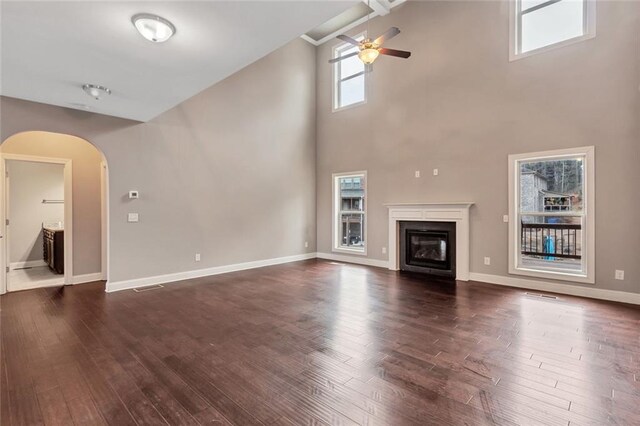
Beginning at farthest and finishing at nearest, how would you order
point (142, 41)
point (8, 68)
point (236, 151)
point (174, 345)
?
point (236, 151) → point (8, 68) → point (174, 345) → point (142, 41)

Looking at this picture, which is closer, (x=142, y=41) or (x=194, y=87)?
(x=142, y=41)

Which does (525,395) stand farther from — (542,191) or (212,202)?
(212,202)

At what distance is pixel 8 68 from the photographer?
3.10 meters

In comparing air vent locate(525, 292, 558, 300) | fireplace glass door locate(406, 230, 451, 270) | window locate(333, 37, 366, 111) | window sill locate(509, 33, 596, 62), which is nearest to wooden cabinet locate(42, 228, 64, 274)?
window locate(333, 37, 366, 111)

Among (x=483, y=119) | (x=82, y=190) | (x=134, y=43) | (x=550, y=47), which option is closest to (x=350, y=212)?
(x=483, y=119)

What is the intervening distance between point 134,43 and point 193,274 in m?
4.11

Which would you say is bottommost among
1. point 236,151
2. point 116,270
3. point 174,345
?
point 174,345

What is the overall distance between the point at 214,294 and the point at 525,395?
3.92 m

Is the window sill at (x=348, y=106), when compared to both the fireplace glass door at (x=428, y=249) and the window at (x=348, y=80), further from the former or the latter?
the fireplace glass door at (x=428, y=249)

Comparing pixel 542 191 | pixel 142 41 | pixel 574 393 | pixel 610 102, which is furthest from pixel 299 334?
pixel 610 102

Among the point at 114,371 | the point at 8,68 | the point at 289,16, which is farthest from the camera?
the point at 8,68

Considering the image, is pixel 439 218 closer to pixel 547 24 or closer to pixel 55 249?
pixel 547 24

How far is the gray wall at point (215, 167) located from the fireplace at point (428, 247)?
2.59 meters

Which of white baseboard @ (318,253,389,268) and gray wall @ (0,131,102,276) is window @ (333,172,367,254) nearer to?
white baseboard @ (318,253,389,268)
